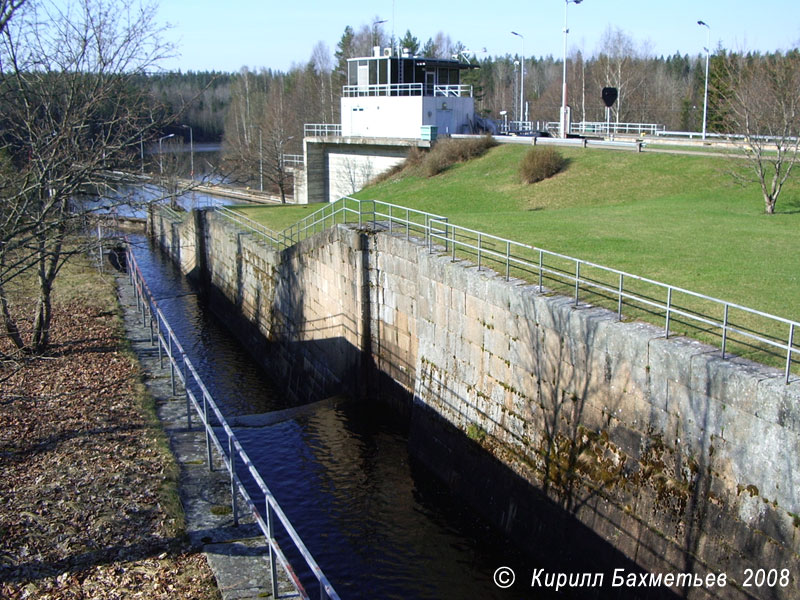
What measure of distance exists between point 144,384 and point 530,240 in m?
9.14

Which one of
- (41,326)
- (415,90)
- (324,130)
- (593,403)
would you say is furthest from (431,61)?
(593,403)

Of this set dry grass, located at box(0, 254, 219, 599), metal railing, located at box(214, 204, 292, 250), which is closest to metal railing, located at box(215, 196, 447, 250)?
metal railing, located at box(214, 204, 292, 250)

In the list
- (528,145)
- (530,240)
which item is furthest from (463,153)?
(530,240)

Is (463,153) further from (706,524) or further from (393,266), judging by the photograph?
(706,524)

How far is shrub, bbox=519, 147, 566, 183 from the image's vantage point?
96.0ft

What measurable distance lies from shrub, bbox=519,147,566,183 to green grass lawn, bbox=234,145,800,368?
16.5 inches

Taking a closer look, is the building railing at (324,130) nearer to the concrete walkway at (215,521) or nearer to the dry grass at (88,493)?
the dry grass at (88,493)

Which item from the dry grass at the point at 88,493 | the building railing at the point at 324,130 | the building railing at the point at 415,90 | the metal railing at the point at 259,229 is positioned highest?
the building railing at the point at 415,90

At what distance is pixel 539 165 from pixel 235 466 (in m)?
20.3

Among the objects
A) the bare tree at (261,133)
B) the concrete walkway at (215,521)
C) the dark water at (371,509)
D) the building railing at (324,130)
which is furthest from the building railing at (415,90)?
the concrete walkway at (215,521)

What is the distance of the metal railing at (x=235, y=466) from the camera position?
7.65 m

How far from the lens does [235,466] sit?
1232 cm

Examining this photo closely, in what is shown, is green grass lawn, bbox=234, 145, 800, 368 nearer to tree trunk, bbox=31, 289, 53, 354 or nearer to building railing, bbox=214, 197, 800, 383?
building railing, bbox=214, 197, 800, 383

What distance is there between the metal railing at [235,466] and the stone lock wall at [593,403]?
391cm
